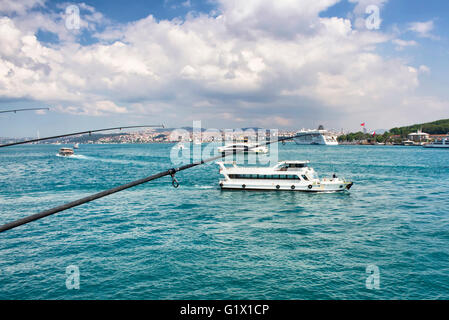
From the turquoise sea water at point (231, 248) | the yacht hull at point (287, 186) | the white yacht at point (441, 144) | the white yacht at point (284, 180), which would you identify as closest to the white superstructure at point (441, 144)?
the white yacht at point (441, 144)

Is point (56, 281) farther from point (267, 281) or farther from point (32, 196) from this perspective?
point (32, 196)

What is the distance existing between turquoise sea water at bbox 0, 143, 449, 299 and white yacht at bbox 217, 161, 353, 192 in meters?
3.19

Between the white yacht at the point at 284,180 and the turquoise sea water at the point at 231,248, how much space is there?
319cm

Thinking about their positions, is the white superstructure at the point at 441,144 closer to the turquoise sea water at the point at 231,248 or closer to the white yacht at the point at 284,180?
the turquoise sea water at the point at 231,248

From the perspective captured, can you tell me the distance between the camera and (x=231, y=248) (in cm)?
1816

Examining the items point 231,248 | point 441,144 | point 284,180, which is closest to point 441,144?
point 441,144

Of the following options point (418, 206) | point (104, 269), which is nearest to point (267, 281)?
point (104, 269)

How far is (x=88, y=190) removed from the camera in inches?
1583

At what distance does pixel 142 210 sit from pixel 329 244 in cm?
1798

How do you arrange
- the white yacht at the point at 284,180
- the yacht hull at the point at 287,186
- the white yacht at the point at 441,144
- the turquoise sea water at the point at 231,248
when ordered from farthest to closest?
the white yacht at the point at 441,144, the white yacht at the point at 284,180, the yacht hull at the point at 287,186, the turquoise sea water at the point at 231,248

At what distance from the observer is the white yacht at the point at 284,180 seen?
36344mm

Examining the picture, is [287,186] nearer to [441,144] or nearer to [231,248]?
[231,248]

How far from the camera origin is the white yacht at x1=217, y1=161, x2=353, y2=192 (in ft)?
119

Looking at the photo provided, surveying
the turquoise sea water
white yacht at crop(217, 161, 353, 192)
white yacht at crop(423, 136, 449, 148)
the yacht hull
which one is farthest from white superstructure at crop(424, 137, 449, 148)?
white yacht at crop(217, 161, 353, 192)
